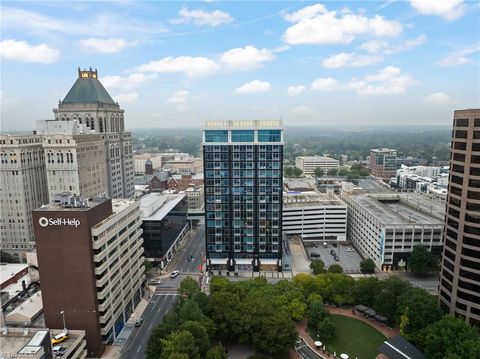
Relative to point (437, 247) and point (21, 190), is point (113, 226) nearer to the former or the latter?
point (21, 190)

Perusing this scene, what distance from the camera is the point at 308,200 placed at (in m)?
138

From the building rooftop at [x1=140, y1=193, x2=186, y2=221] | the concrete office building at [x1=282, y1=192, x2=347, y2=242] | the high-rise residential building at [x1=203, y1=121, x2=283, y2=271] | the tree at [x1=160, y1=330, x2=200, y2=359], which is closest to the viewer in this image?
the tree at [x1=160, y1=330, x2=200, y2=359]

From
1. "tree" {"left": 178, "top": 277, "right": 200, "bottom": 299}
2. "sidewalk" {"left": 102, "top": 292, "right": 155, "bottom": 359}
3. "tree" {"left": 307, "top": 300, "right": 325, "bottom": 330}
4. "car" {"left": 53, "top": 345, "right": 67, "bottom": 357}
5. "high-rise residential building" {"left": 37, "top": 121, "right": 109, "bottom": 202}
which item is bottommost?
"sidewalk" {"left": 102, "top": 292, "right": 155, "bottom": 359}

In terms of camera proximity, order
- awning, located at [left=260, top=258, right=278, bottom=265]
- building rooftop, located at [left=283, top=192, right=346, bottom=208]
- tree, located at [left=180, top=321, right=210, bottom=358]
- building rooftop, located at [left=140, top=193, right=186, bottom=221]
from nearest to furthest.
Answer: tree, located at [left=180, top=321, right=210, bottom=358] → awning, located at [left=260, top=258, right=278, bottom=265] → building rooftop, located at [left=140, top=193, right=186, bottom=221] → building rooftop, located at [left=283, top=192, right=346, bottom=208]

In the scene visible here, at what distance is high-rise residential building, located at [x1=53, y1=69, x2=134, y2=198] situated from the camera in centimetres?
12769

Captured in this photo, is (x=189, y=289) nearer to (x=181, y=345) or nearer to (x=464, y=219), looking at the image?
(x=181, y=345)

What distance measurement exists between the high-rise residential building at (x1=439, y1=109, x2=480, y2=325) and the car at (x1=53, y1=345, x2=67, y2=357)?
7223cm

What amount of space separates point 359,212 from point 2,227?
12012 cm

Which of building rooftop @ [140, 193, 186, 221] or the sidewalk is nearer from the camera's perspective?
the sidewalk

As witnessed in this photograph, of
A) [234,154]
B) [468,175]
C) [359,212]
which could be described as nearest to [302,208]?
[359,212]

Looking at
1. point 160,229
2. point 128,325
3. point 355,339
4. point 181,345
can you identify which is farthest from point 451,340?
point 160,229

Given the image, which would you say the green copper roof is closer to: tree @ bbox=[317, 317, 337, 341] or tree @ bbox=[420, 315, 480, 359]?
tree @ bbox=[317, 317, 337, 341]

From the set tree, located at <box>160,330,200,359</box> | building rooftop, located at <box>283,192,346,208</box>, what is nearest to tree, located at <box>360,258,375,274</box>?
building rooftop, located at <box>283,192,346,208</box>

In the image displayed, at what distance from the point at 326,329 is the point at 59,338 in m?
48.9
